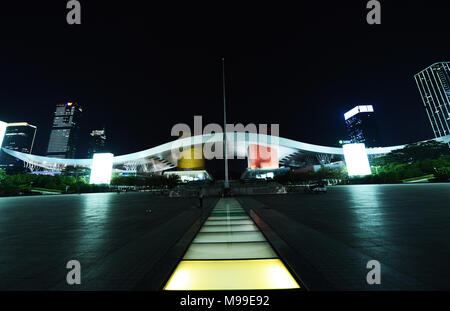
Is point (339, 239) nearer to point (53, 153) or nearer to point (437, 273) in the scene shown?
point (437, 273)

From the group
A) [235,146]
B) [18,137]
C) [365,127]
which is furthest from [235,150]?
[18,137]

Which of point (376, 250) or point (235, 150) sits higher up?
point (235, 150)

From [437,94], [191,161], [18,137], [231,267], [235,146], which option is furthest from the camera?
[18,137]

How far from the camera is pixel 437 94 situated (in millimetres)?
93250

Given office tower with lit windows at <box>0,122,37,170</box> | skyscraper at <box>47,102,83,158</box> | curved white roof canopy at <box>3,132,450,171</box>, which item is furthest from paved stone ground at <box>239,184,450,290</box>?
skyscraper at <box>47,102,83,158</box>

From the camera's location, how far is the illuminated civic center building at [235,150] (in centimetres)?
5369

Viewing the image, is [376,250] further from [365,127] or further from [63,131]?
[63,131]

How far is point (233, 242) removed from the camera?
4441 mm

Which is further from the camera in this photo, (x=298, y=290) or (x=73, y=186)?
(x=73, y=186)

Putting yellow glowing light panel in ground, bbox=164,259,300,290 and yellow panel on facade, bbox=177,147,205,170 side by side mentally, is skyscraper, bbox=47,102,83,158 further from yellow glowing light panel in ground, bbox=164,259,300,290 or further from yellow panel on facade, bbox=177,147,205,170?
yellow glowing light panel in ground, bbox=164,259,300,290

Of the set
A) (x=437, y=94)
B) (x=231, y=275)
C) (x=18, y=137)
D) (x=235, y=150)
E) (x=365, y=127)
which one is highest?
(x=365, y=127)

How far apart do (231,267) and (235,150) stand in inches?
2439
